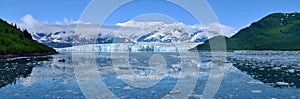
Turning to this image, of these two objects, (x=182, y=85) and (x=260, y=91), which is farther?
(x=182, y=85)

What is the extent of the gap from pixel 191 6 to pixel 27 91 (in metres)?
16.0

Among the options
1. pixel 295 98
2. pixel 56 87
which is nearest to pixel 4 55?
pixel 56 87

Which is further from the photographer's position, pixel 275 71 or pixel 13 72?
pixel 13 72

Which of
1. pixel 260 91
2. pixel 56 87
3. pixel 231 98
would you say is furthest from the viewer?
pixel 56 87

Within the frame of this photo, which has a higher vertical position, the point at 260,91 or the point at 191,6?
the point at 191,6

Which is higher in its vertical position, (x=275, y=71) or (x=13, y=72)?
(x=13, y=72)

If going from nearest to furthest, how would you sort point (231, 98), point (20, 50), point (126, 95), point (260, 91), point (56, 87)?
point (231, 98) < point (126, 95) < point (260, 91) < point (56, 87) < point (20, 50)

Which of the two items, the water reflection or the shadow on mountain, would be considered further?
the shadow on mountain

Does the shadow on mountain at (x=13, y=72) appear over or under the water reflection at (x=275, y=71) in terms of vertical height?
over

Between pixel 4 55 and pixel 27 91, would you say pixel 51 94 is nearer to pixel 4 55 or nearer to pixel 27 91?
pixel 27 91

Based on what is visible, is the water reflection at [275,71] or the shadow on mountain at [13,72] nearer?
the water reflection at [275,71]

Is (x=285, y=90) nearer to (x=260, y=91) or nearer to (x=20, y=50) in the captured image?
(x=260, y=91)

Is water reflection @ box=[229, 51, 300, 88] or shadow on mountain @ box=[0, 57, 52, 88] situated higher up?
shadow on mountain @ box=[0, 57, 52, 88]

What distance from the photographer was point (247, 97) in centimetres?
2159
